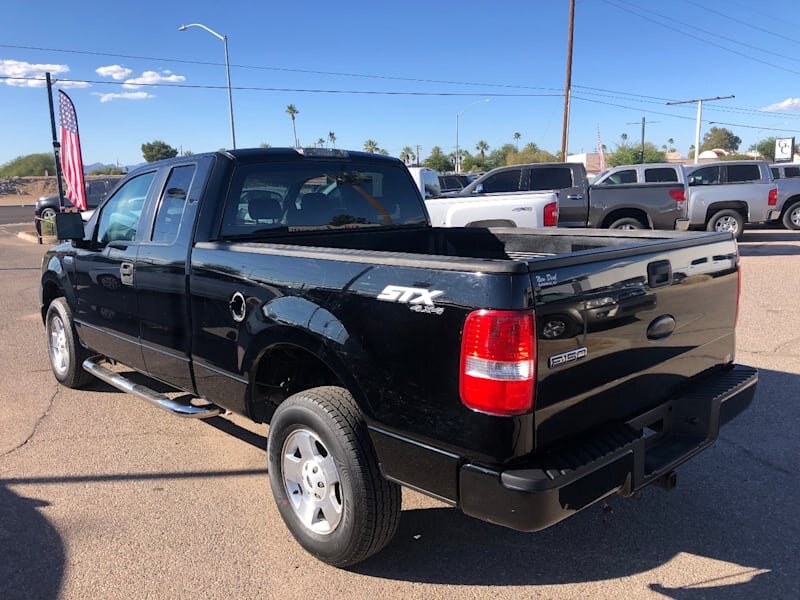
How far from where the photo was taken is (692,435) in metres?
→ 3.00

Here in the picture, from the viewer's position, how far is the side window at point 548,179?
13.3 metres

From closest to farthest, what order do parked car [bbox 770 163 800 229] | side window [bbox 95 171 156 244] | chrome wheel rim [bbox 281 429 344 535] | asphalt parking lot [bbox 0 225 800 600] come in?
asphalt parking lot [bbox 0 225 800 600] → chrome wheel rim [bbox 281 429 344 535] → side window [bbox 95 171 156 244] → parked car [bbox 770 163 800 229]

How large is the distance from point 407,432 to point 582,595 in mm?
1068

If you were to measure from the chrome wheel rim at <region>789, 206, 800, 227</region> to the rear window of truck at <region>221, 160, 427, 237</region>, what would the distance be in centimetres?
1776

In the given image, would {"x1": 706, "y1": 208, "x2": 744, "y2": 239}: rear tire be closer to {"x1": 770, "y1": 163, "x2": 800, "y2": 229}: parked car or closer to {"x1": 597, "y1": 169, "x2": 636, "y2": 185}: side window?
{"x1": 597, "y1": 169, "x2": 636, "y2": 185}: side window

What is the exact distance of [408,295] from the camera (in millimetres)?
2477

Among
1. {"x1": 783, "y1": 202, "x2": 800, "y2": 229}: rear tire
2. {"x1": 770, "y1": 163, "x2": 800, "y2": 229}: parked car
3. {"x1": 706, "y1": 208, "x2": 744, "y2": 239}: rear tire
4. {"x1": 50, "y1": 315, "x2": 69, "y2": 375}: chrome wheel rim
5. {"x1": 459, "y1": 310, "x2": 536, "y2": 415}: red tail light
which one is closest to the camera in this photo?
{"x1": 459, "y1": 310, "x2": 536, "y2": 415}: red tail light

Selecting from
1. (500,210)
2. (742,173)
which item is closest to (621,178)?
(742,173)

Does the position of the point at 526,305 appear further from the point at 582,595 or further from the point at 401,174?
the point at 401,174

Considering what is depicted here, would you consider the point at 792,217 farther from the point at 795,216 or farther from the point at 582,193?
the point at 582,193

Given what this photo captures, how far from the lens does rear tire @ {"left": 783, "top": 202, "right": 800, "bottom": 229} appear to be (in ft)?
59.9

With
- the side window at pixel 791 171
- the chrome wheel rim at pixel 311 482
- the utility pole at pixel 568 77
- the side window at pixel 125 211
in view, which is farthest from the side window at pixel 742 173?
the chrome wheel rim at pixel 311 482

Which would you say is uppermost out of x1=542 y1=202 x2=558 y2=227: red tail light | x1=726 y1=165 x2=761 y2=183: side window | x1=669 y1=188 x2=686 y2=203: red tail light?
x1=726 y1=165 x2=761 y2=183: side window

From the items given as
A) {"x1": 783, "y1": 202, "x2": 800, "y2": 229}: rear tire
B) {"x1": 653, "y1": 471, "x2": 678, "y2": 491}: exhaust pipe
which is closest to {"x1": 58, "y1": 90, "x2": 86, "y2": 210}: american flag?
{"x1": 653, "y1": 471, "x2": 678, "y2": 491}: exhaust pipe
